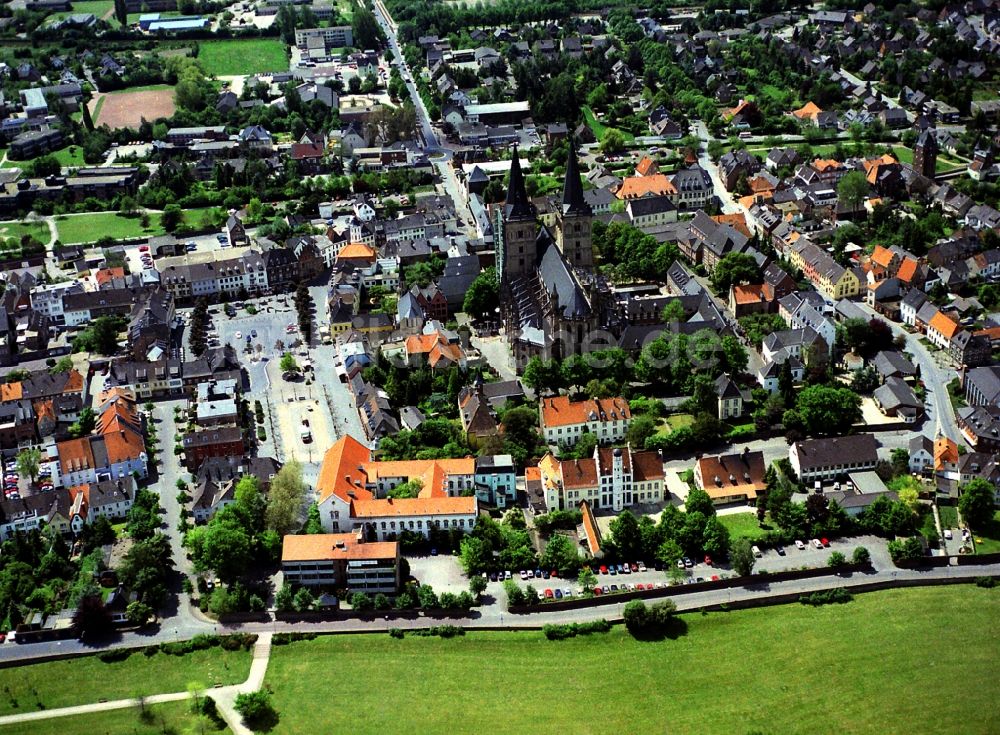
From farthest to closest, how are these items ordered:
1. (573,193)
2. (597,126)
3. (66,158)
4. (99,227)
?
1. (597,126)
2. (66,158)
3. (99,227)
4. (573,193)

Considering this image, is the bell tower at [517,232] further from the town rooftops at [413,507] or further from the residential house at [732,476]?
the town rooftops at [413,507]

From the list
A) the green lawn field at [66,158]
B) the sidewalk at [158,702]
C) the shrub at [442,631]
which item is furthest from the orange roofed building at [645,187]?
the sidewalk at [158,702]

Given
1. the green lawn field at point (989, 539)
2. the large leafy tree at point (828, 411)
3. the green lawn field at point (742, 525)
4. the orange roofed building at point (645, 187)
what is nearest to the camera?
the green lawn field at point (989, 539)

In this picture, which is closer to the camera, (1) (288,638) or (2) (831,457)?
(1) (288,638)

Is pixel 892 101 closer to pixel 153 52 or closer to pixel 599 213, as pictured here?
pixel 599 213

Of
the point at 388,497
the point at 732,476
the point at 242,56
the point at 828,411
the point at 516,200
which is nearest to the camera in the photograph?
the point at 388,497

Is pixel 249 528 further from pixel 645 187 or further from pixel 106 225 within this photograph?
pixel 645 187

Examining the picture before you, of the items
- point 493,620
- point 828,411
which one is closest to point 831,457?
point 828,411

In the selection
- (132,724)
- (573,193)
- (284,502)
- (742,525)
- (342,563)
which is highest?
(573,193)
